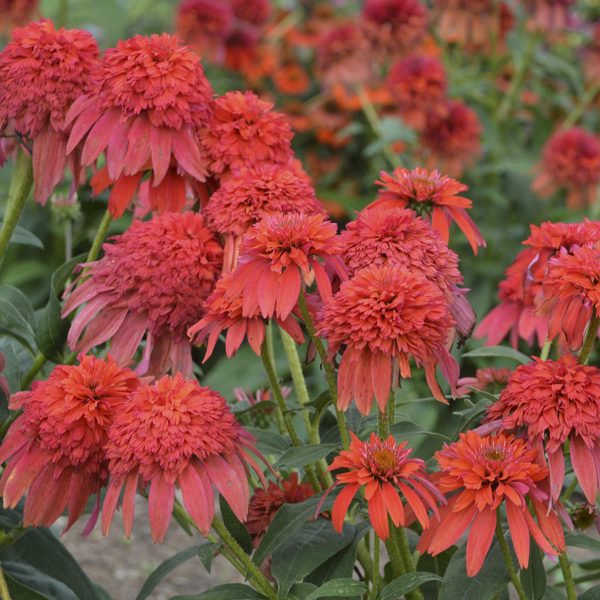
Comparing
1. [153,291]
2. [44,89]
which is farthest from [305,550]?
[44,89]

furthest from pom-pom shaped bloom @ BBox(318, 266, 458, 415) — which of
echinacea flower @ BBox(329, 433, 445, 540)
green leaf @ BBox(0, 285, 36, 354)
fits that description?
green leaf @ BBox(0, 285, 36, 354)

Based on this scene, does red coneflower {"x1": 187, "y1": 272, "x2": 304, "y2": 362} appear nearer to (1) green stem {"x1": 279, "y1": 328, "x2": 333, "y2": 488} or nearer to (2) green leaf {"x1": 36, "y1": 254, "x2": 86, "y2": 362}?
(1) green stem {"x1": 279, "y1": 328, "x2": 333, "y2": 488}

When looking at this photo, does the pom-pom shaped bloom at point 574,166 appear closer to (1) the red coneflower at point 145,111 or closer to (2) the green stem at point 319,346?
(1) the red coneflower at point 145,111

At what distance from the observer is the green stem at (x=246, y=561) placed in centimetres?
104

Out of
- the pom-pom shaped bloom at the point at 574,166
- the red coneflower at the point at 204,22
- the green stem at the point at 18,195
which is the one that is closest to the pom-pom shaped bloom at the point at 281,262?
the green stem at the point at 18,195

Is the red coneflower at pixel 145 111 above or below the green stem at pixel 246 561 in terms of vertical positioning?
above

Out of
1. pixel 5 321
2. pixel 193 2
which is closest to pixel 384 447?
pixel 5 321

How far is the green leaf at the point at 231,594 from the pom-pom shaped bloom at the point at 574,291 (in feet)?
1.24

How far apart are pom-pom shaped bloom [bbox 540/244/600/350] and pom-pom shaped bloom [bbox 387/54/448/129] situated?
6.20 ft

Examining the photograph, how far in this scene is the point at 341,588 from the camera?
1.03 m

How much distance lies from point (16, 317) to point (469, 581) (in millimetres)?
619

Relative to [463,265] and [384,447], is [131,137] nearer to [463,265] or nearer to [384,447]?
[384,447]

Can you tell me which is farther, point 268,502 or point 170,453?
point 268,502

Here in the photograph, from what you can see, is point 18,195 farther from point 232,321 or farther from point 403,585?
point 403,585
